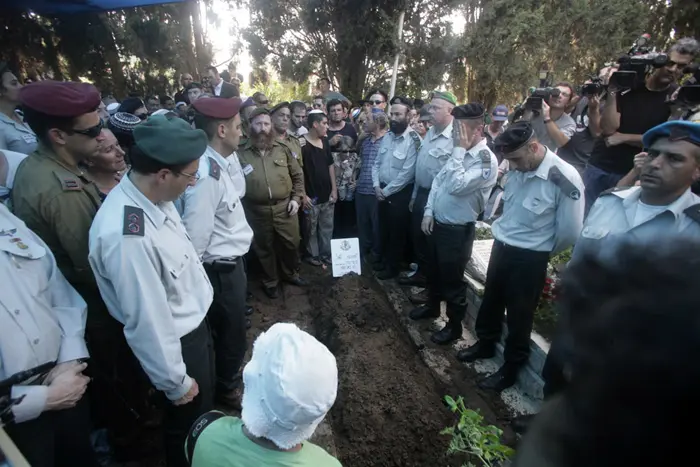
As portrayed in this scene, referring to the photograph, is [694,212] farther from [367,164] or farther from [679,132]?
[367,164]

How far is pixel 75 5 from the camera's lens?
7293 mm

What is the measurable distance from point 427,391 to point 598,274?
2.72 meters

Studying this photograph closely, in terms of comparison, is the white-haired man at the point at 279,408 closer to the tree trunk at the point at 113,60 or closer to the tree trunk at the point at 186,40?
the tree trunk at the point at 113,60

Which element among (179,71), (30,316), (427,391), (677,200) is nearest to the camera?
(30,316)

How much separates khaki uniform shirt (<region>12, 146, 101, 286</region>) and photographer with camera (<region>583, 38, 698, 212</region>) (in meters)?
4.33

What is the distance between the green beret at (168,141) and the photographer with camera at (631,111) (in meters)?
3.71

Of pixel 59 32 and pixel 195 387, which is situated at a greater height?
pixel 59 32

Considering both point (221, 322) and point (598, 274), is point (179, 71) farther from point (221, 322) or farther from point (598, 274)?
point (598, 274)

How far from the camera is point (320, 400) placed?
1.11 metres

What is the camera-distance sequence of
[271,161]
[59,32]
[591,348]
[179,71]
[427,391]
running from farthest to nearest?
[179,71], [59,32], [271,161], [427,391], [591,348]

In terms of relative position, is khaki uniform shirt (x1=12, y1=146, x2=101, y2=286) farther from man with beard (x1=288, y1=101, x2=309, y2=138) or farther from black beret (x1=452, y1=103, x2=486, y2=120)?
man with beard (x1=288, y1=101, x2=309, y2=138)

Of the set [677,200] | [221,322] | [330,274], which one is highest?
[677,200]

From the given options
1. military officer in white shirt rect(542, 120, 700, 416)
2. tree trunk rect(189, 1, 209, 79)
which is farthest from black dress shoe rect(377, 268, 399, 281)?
tree trunk rect(189, 1, 209, 79)

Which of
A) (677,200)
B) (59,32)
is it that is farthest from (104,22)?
(677,200)
